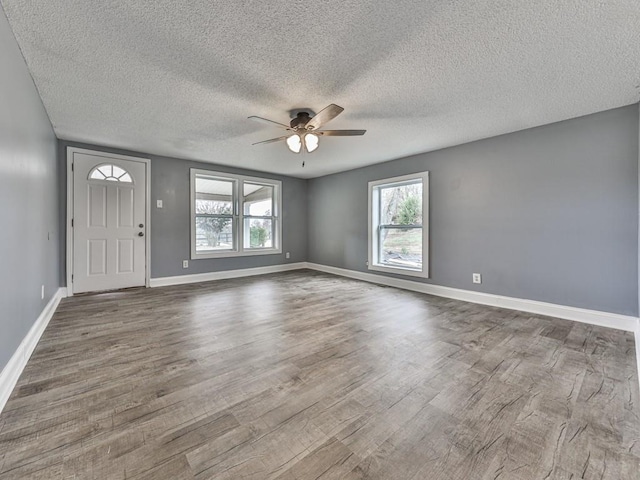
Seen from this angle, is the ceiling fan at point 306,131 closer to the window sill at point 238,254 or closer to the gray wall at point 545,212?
the gray wall at point 545,212

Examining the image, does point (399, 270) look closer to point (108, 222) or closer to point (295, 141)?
point (295, 141)

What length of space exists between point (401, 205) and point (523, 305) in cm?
227

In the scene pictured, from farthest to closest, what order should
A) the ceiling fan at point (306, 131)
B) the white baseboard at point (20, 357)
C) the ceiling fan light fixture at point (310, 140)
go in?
1. the ceiling fan light fixture at point (310, 140)
2. the ceiling fan at point (306, 131)
3. the white baseboard at point (20, 357)

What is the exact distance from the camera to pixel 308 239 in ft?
22.2

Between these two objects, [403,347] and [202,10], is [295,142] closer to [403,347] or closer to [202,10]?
[202,10]

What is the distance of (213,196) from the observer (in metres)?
5.43

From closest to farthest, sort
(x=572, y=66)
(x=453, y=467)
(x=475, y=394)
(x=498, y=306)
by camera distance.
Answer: (x=453, y=467)
(x=475, y=394)
(x=572, y=66)
(x=498, y=306)

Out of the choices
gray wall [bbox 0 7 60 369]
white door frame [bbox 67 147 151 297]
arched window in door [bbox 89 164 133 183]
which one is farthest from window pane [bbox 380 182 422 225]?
gray wall [bbox 0 7 60 369]

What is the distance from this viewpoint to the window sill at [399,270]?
173 inches

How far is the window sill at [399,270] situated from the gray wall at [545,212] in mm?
159

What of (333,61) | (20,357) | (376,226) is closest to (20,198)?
(20,357)

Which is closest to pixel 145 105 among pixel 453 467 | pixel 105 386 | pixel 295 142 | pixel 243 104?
pixel 243 104

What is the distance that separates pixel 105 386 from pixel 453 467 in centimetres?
198

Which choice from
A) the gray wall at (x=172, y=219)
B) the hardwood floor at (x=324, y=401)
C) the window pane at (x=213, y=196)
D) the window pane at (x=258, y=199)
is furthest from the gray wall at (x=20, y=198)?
the window pane at (x=258, y=199)
